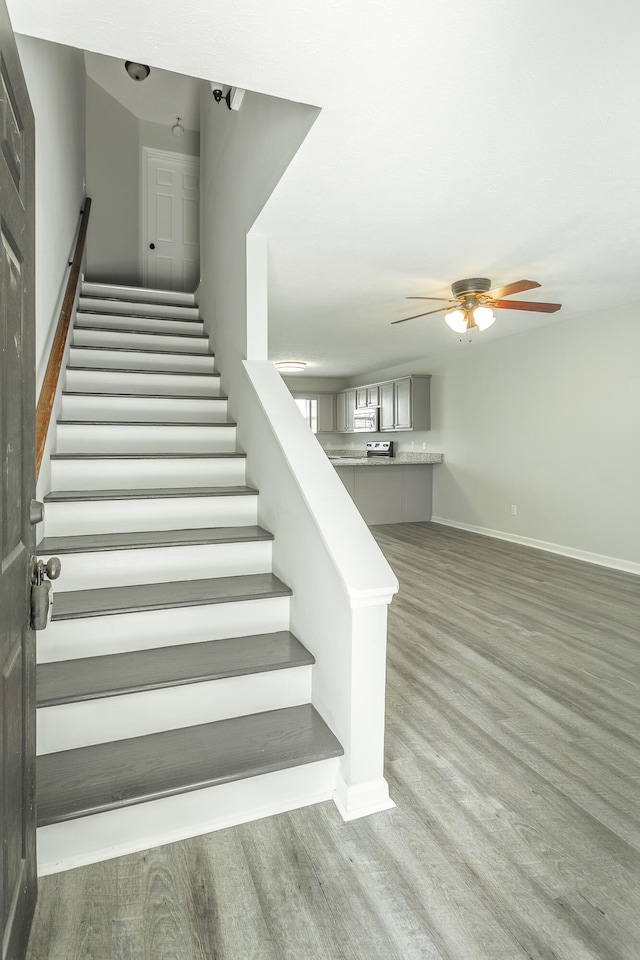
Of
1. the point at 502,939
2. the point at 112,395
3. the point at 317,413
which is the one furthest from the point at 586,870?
the point at 317,413

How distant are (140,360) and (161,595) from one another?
Result: 230 cm

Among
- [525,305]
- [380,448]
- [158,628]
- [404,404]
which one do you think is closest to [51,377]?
[158,628]

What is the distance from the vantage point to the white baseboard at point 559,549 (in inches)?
194

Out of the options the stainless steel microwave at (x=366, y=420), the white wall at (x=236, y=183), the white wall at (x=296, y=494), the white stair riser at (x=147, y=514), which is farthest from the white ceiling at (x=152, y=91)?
the white stair riser at (x=147, y=514)

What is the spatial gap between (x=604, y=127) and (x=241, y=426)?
2222 mm

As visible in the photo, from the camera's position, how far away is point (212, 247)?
4227mm

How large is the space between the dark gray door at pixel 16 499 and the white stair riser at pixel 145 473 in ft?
5.26

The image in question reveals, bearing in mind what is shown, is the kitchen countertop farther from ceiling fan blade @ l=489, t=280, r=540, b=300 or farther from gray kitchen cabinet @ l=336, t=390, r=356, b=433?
ceiling fan blade @ l=489, t=280, r=540, b=300

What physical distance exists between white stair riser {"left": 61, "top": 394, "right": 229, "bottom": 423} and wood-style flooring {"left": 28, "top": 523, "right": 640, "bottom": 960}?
2086mm

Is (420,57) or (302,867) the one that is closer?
(302,867)

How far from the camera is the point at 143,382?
142 inches

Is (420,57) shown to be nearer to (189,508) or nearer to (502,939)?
(189,508)

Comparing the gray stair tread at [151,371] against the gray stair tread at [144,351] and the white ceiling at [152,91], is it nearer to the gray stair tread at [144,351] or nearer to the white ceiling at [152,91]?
the gray stair tread at [144,351]

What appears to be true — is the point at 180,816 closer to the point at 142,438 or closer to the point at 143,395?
the point at 142,438
